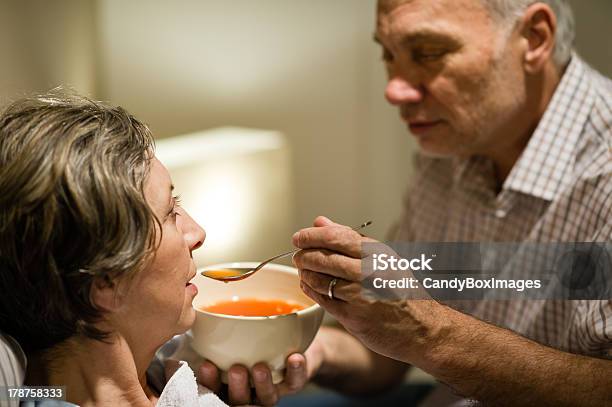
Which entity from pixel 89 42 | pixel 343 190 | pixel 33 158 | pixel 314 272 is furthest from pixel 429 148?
pixel 33 158

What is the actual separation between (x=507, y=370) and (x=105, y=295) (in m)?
0.66

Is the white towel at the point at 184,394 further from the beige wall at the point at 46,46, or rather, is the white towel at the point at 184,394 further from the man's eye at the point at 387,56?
the man's eye at the point at 387,56

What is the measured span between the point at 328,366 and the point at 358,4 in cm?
100

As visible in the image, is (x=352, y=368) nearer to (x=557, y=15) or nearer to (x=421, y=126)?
(x=421, y=126)

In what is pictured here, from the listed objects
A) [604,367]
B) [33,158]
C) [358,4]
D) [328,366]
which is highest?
[358,4]

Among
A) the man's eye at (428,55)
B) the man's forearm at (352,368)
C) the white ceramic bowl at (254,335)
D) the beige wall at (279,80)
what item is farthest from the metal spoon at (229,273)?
the beige wall at (279,80)

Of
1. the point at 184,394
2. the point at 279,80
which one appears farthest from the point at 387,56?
the point at 184,394

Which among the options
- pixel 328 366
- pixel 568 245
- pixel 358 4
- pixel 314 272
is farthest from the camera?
pixel 358 4

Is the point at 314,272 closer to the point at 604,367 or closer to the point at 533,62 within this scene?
the point at 604,367

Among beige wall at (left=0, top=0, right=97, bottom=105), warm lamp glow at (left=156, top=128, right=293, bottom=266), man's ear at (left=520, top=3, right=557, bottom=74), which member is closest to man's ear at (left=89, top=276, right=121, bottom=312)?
beige wall at (left=0, top=0, right=97, bottom=105)

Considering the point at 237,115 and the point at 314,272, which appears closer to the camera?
the point at 314,272

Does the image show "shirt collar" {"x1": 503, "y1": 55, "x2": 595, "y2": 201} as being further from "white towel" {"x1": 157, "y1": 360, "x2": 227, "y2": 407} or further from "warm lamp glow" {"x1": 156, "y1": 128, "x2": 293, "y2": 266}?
"white towel" {"x1": 157, "y1": 360, "x2": 227, "y2": 407}

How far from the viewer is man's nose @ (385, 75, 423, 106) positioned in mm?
1604

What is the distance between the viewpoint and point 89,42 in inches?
69.5
